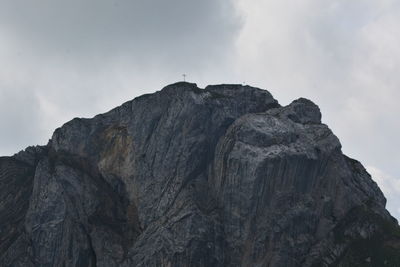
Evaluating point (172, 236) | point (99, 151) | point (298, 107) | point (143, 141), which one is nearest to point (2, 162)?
point (99, 151)

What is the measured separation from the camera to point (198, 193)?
404 ft

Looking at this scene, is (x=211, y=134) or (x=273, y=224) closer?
(x=273, y=224)

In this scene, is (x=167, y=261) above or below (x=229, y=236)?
below

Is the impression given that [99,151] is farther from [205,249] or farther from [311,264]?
[311,264]

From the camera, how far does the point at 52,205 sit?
12900cm

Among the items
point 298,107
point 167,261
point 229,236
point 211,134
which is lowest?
point 167,261

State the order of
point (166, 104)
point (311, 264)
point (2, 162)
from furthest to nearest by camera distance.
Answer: point (2, 162) < point (166, 104) < point (311, 264)

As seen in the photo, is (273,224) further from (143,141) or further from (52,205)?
(52,205)

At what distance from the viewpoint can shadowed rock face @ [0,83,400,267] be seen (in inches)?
4545

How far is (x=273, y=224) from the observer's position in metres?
115

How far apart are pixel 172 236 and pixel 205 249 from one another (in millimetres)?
7704

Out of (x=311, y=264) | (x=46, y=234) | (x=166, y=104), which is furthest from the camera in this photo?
(x=166, y=104)

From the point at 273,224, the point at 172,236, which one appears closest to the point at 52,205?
the point at 172,236

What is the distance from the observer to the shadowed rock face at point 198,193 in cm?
11544
